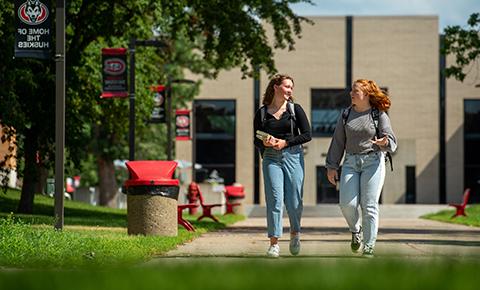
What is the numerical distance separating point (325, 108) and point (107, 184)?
994 inches

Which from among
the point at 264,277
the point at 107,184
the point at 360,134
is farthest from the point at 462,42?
the point at 107,184

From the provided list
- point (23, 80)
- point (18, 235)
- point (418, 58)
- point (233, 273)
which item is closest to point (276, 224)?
point (18, 235)

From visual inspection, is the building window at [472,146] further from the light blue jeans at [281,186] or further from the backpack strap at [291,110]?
the light blue jeans at [281,186]

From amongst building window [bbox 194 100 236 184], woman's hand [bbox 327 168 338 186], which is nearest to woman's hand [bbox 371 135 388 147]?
woman's hand [bbox 327 168 338 186]

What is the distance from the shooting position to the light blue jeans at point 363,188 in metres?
11.8

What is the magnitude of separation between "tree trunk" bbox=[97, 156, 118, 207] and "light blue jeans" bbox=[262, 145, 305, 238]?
4252 cm

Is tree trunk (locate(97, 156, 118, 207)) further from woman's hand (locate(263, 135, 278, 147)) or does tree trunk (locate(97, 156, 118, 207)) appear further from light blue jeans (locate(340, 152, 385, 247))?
woman's hand (locate(263, 135, 278, 147))

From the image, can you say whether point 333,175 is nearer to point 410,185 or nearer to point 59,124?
point 59,124

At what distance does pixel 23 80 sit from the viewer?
24.7m

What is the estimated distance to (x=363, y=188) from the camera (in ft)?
39.0

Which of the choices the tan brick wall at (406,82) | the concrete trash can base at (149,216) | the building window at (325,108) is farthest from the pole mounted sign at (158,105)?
the building window at (325,108)

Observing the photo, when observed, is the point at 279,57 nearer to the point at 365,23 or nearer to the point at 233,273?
the point at 365,23

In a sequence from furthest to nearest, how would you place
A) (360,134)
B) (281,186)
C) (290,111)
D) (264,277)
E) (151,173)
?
(151,173), (290,111), (360,134), (281,186), (264,277)

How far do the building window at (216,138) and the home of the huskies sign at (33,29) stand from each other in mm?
59978
